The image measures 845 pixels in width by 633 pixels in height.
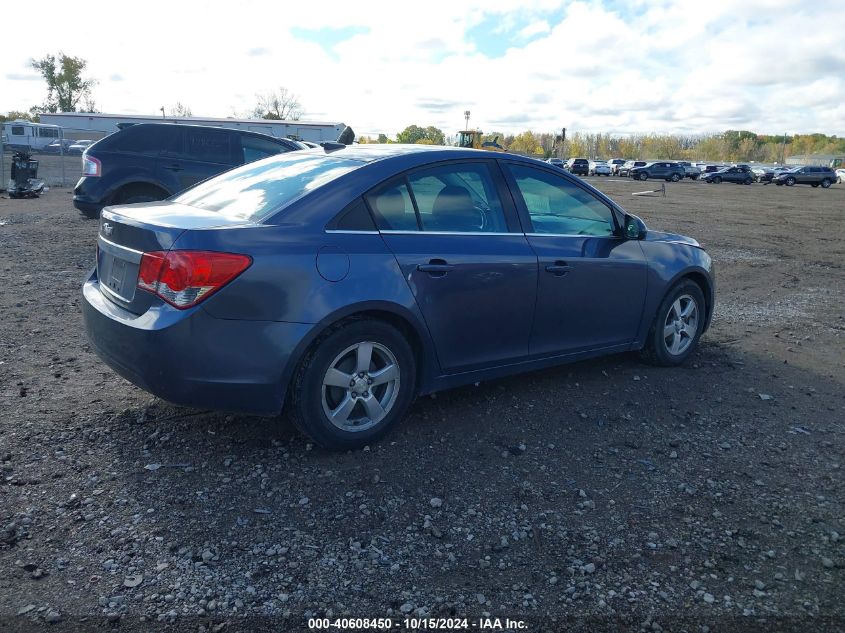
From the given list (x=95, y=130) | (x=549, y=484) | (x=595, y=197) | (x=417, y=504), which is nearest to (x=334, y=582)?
(x=417, y=504)

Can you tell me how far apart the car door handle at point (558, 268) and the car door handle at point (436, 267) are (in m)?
0.83

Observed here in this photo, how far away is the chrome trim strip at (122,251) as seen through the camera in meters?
3.71

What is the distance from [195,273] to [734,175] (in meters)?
64.8

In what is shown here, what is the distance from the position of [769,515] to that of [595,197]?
2610mm

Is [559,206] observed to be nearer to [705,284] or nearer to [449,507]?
[705,284]

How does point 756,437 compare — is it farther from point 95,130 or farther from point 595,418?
point 95,130

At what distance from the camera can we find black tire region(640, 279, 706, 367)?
559cm

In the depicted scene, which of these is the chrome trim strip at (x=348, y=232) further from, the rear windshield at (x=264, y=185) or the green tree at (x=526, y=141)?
the green tree at (x=526, y=141)

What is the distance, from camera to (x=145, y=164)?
34.0 feet

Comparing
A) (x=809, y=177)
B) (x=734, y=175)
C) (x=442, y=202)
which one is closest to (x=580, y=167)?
(x=734, y=175)

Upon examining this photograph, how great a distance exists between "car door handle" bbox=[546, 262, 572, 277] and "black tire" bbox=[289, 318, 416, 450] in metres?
1.22

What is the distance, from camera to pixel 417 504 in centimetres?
346

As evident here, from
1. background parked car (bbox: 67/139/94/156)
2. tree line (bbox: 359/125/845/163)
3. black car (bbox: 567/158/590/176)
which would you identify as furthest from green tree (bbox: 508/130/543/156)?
background parked car (bbox: 67/139/94/156)

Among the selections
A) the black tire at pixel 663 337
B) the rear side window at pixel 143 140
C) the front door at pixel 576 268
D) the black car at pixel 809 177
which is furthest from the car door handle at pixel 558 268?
the black car at pixel 809 177
